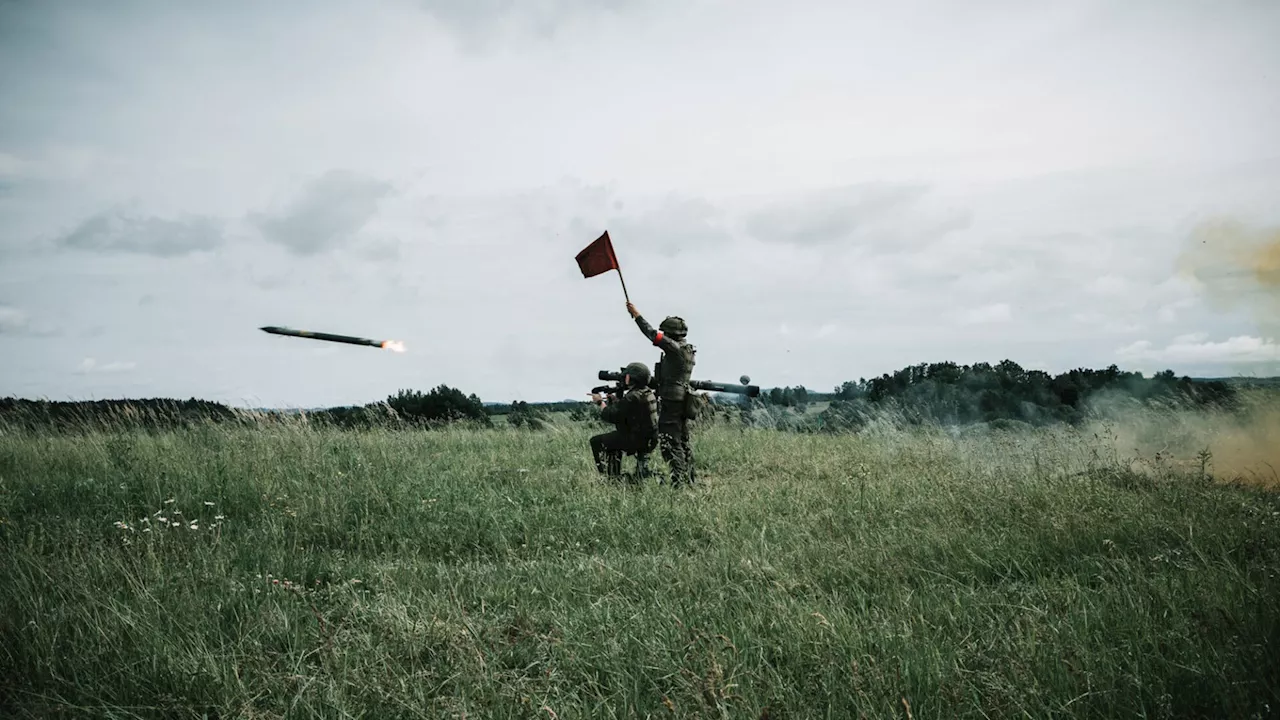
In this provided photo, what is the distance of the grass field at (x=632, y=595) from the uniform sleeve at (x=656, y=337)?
180 centimetres

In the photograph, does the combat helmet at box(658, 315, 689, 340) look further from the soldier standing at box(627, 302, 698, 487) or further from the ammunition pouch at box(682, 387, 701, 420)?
the ammunition pouch at box(682, 387, 701, 420)

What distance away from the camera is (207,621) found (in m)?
3.86

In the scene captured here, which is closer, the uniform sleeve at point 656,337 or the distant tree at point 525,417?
the uniform sleeve at point 656,337

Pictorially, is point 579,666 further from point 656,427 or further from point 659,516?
point 656,427

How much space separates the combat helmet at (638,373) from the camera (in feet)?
30.8

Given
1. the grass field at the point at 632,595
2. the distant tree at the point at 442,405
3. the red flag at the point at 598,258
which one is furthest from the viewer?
the distant tree at the point at 442,405

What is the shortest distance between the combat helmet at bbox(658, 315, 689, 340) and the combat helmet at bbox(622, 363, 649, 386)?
58cm

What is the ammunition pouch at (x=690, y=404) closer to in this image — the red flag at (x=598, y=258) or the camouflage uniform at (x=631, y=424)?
the camouflage uniform at (x=631, y=424)

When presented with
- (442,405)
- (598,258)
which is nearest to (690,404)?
(598,258)

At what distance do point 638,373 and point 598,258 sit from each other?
1665 millimetres

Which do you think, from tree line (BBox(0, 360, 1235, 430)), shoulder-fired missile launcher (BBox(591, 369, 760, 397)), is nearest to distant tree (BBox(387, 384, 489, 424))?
tree line (BBox(0, 360, 1235, 430))

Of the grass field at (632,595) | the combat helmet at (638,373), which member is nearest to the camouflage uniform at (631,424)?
the combat helmet at (638,373)

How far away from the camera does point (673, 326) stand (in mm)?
9156

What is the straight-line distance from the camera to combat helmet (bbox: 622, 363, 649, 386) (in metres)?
9.38
